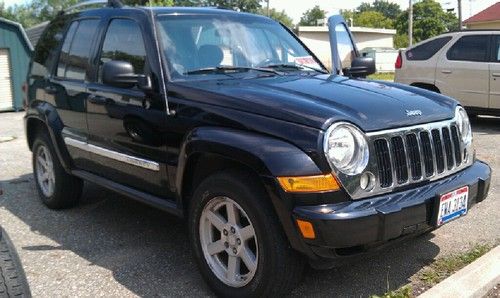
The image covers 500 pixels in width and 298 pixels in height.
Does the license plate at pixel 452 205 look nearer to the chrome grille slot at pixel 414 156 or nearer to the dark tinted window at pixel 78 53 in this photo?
the chrome grille slot at pixel 414 156

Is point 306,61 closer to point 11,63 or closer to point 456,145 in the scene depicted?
point 456,145

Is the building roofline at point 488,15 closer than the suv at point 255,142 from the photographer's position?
No

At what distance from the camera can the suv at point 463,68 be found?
9.95m

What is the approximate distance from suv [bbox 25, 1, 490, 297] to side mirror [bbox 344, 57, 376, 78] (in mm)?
17

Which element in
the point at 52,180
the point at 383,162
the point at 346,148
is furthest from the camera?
the point at 52,180

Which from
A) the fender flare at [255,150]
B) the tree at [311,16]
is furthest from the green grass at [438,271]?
the tree at [311,16]

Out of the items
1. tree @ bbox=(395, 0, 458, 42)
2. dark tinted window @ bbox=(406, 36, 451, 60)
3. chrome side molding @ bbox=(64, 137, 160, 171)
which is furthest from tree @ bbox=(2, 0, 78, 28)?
chrome side molding @ bbox=(64, 137, 160, 171)

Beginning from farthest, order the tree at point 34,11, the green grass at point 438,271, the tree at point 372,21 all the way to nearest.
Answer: the tree at point 372,21 → the tree at point 34,11 → the green grass at point 438,271

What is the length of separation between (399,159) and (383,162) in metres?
0.15

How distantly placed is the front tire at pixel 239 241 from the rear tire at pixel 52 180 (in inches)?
88.0

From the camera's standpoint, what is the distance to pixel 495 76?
32.2 feet

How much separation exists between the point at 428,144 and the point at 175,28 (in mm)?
1989

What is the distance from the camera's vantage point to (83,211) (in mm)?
5477

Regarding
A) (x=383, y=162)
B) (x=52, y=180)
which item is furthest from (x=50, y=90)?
(x=383, y=162)
